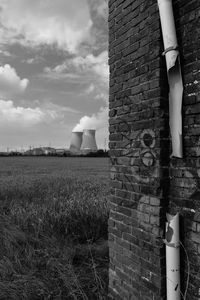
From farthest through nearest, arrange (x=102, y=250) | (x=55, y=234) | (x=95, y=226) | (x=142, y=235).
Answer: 1. (x=95, y=226)
2. (x=55, y=234)
3. (x=102, y=250)
4. (x=142, y=235)

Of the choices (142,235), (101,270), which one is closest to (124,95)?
(142,235)

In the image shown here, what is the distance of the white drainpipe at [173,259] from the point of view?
268cm

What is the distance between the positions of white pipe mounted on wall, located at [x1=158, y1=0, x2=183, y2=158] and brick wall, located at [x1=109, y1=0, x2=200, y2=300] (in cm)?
6

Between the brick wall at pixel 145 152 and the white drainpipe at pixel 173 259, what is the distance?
66mm

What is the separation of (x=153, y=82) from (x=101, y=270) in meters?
2.79

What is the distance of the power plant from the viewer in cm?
6181

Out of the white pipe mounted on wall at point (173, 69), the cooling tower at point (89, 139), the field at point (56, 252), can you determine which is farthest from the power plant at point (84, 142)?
the white pipe mounted on wall at point (173, 69)

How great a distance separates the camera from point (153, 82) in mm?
2877

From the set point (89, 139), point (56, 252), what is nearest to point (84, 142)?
point (89, 139)

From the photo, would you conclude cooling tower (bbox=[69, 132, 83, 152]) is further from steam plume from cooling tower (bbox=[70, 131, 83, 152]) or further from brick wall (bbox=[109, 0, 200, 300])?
brick wall (bbox=[109, 0, 200, 300])

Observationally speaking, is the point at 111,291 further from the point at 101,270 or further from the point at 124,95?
the point at 124,95

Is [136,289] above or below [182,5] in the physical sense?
below

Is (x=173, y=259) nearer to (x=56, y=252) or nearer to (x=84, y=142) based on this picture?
(x=56, y=252)

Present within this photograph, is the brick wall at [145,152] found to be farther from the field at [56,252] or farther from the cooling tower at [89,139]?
the cooling tower at [89,139]
